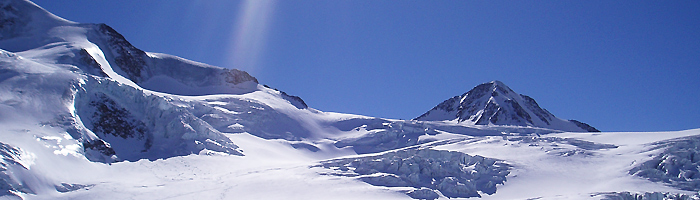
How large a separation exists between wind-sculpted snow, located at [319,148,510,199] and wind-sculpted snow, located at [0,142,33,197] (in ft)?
53.7

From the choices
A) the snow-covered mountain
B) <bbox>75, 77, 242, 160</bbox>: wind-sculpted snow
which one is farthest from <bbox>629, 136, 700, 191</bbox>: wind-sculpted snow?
<bbox>75, 77, 242, 160</bbox>: wind-sculpted snow

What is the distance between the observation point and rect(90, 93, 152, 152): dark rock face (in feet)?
99.1

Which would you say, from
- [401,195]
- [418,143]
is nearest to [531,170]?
[401,195]

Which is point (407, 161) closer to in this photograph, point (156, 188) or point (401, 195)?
point (401, 195)

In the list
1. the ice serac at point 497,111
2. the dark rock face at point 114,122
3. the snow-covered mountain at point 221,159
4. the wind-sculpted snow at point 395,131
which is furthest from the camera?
the ice serac at point 497,111

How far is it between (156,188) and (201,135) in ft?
42.1

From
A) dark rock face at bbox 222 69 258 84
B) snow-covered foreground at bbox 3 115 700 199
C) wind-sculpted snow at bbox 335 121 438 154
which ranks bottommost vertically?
snow-covered foreground at bbox 3 115 700 199

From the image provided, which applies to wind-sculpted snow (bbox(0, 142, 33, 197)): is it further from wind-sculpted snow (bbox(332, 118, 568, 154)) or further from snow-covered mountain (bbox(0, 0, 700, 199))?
wind-sculpted snow (bbox(332, 118, 568, 154))

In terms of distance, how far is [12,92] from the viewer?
26.5m

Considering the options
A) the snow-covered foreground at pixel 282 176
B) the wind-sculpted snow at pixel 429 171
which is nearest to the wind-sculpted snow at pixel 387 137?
the snow-covered foreground at pixel 282 176

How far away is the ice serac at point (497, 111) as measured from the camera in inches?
3661

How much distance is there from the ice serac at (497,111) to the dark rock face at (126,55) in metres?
68.5

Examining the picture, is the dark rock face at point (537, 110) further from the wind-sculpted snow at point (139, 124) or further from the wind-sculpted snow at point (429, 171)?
the wind-sculpted snow at point (139, 124)

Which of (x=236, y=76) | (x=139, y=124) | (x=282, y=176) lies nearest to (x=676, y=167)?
(x=282, y=176)
